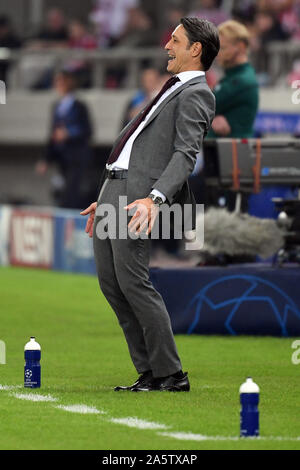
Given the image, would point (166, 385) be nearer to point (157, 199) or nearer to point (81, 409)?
point (81, 409)

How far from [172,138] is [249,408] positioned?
202cm

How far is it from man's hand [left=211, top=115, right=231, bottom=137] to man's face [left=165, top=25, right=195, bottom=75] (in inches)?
158

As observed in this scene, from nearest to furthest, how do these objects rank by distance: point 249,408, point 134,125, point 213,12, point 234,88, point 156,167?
point 249,408, point 156,167, point 134,125, point 234,88, point 213,12

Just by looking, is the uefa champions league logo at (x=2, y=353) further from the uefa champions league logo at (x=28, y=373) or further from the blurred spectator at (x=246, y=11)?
the blurred spectator at (x=246, y=11)

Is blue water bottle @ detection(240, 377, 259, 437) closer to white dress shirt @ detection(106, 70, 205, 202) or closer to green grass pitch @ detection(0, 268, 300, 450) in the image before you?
green grass pitch @ detection(0, 268, 300, 450)

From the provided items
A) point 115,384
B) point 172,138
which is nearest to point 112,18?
point 115,384

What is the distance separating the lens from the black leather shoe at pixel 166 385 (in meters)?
7.89

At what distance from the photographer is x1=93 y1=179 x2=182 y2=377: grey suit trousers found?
7.74 m

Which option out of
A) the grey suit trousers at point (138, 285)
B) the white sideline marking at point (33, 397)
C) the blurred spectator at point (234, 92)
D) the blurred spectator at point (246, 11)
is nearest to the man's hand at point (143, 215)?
the grey suit trousers at point (138, 285)

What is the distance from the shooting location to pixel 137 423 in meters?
6.88

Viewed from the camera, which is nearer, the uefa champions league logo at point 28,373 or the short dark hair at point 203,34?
the short dark hair at point 203,34

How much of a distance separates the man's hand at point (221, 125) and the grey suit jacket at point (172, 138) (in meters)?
4.05
